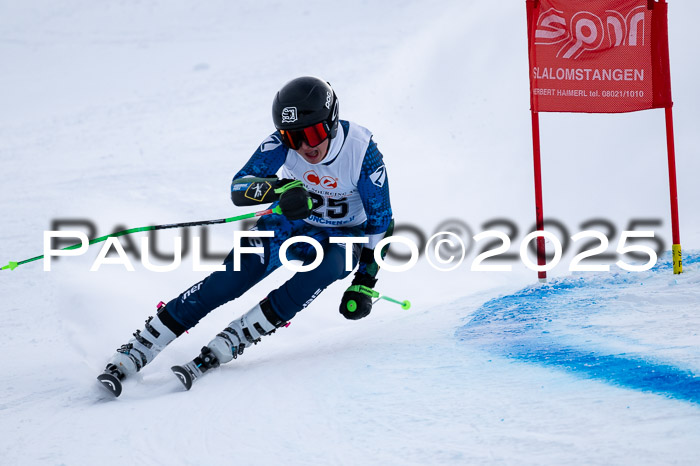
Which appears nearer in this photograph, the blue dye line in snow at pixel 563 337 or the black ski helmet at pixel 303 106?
the blue dye line in snow at pixel 563 337

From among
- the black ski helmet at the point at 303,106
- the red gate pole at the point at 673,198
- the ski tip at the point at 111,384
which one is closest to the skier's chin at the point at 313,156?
the black ski helmet at the point at 303,106

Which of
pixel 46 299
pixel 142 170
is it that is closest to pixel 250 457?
pixel 46 299

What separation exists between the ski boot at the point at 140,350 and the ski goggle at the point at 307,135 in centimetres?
104

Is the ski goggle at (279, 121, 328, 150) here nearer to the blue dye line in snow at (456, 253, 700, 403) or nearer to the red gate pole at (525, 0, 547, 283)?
the blue dye line in snow at (456, 253, 700, 403)

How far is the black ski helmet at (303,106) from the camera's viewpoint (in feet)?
11.1

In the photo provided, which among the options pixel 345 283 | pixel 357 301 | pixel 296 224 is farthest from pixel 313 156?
pixel 345 283

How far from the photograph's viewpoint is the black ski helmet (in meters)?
3.38

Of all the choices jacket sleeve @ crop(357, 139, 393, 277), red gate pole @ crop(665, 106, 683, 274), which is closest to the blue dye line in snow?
red gate pole @ crop(665, 106, 683, 274)

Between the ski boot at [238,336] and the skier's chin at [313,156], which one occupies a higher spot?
the skier's chin at [313,156]

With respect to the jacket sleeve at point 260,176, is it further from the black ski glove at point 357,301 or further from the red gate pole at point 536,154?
the red gate pole at point 536,154

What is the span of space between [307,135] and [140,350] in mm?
1260

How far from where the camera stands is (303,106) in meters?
3.38

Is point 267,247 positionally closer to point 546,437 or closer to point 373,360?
point 373,360

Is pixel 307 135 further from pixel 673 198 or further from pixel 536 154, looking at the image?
pixel 673 198
